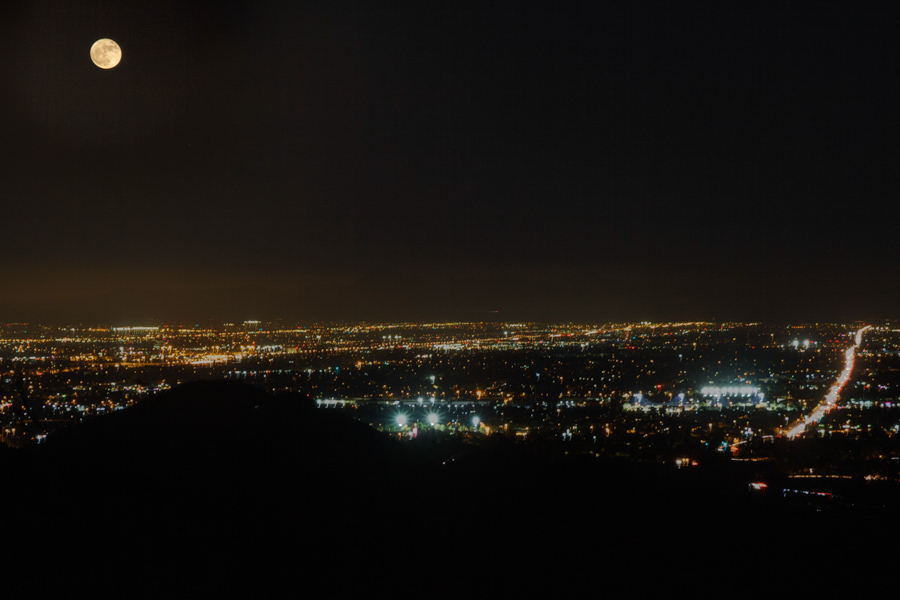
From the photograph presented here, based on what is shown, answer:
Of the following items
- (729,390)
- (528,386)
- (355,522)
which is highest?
(355,522)

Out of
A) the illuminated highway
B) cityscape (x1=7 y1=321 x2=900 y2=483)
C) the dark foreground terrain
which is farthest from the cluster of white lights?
the dark foreground terrain

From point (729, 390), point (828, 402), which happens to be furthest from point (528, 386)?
point (828, 402)

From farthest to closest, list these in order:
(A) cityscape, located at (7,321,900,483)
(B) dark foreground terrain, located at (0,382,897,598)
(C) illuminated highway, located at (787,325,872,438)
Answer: (C) illuminated highway, located at (787,325,872,438), (A) cityscape, located at (7,321,900,483), (B) dark foreground terrain, located at (0,382,897,598)

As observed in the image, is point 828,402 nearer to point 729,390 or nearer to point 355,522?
point 729,390

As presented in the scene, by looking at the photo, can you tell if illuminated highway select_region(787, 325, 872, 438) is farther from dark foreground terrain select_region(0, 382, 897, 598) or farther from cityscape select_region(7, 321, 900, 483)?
dark foreground terrain select_region(0, 382, 897, 598)

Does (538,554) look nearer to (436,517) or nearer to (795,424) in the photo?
(436,517)

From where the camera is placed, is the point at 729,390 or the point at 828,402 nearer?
the point at 828,402

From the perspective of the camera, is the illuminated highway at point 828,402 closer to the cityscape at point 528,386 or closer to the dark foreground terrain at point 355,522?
the cityscape at point 528,386

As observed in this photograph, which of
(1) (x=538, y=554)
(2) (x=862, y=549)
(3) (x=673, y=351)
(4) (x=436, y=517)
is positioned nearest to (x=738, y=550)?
(2) (x=862, y=549)
